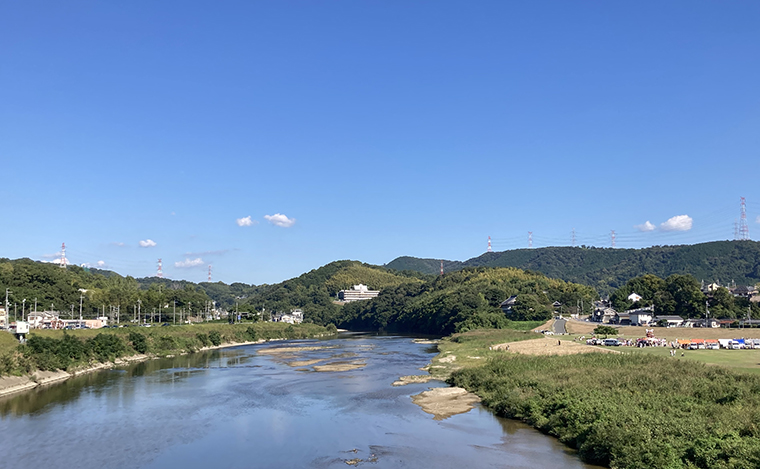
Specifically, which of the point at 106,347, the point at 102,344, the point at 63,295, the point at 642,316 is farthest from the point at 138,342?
the point at 642,316

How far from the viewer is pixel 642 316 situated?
8612 centimetres

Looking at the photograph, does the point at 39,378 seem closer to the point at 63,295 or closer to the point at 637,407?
the point at 637,407

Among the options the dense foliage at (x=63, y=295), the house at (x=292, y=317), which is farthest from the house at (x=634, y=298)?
the dense foliage at (x=63, y=295)

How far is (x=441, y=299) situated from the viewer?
12231 cm

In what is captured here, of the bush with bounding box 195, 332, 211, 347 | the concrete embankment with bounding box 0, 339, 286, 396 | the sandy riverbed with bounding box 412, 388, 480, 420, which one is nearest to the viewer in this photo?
the sandy riverbed with bounding box 412, 388, 480, 420

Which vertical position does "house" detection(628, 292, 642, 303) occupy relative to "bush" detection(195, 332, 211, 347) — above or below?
above

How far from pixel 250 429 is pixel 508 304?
93460 mm

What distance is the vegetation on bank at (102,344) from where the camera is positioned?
4009cm

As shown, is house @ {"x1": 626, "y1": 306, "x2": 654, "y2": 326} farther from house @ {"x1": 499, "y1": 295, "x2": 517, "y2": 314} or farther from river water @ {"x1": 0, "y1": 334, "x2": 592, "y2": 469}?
river water @ {"x1": 0, "y1": 334, "x2": 592, "y2": 469}

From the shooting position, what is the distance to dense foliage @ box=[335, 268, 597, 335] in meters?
101

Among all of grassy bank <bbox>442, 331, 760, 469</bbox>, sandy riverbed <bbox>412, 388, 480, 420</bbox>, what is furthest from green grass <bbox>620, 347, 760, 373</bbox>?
sandy riverbed <bbox>412, 388, 480, 420</bbox>

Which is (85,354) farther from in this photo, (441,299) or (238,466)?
(441,299)

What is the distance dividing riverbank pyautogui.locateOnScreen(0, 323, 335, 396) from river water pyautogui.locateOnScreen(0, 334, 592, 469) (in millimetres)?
1622

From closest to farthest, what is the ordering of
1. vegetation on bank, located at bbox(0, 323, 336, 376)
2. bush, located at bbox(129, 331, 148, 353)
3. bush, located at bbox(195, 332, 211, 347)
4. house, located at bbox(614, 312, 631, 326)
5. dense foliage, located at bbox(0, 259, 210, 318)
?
vegetation on bank, located at bbox(0, 323, 336, 376) → bush, located at bbox(129, 331, 148, 353) → bush, located at bbox(195, 332, 211, 347) → dense foliage, located at bbox(0, 259, 210, 318) → house, located at bbox(614, 312, 631, 326)
